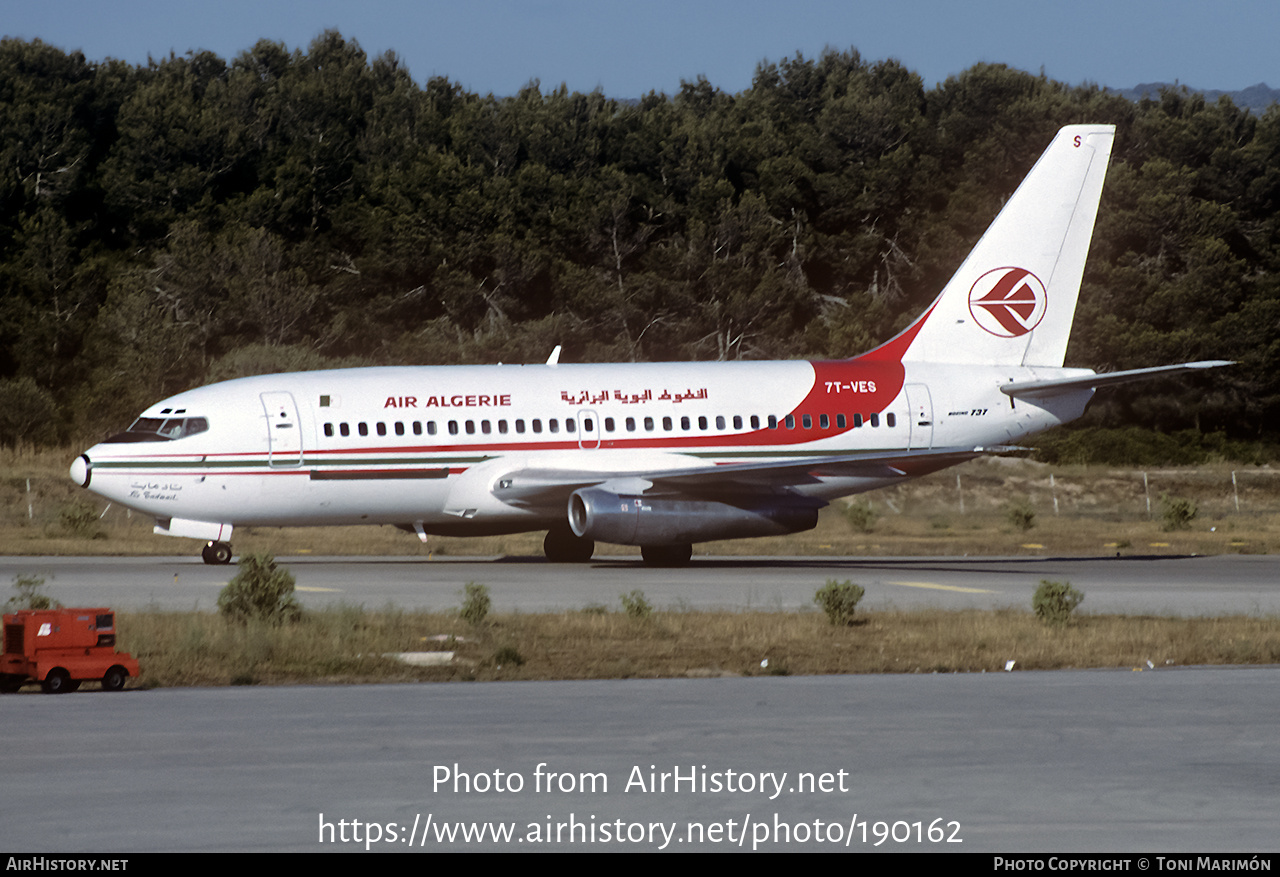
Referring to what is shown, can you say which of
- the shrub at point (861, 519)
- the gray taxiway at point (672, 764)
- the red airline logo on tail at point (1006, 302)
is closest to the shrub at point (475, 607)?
the gray taxiway at point (672, 764)

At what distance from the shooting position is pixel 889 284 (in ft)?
244

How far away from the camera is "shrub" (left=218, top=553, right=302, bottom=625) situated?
18484 mm

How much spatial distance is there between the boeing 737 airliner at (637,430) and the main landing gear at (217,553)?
37 mm

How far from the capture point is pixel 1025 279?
3425cm

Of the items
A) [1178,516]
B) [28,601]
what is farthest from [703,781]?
[1178,516]

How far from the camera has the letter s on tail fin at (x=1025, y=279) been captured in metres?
33.9

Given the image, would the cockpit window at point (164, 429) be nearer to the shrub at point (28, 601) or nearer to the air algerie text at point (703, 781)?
the shrub at point (28, 601)

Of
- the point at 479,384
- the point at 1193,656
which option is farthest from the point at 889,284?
the point at 1193,656

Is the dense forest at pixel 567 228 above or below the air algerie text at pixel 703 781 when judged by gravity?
above

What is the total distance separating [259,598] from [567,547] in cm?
1342

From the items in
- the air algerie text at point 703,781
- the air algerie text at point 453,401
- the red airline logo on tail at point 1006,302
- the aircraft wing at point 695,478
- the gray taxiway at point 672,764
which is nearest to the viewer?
the gray taxiway at point 672,764

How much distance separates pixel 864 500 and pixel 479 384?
2013 centimetres

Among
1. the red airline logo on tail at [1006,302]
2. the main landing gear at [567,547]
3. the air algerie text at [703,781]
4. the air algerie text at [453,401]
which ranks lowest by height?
the air algerie text at [703,781]

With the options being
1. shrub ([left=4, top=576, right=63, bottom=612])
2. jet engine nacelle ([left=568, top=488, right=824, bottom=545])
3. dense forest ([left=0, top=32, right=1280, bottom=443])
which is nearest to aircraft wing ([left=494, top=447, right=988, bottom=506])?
jet engine nacelle ([left=568, top=488, right=824, bottom=545])
